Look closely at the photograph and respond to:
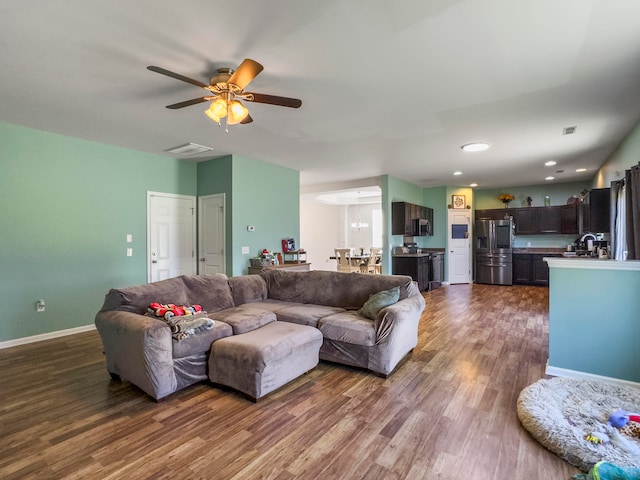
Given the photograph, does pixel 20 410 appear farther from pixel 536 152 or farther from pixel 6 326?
pixel 536 152

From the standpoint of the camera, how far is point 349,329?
3.12 metres

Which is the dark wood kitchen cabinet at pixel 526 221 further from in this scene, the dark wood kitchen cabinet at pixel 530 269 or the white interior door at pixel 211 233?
the white interior door at pixel 211 233

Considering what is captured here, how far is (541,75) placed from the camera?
108 inches

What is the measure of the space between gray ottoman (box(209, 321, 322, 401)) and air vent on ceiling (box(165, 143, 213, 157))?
304cm

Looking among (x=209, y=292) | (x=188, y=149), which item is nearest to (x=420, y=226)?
(x=188, y=149)

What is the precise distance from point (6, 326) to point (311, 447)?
4.13m

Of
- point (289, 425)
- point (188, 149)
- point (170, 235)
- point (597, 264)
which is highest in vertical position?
point (188, 149)

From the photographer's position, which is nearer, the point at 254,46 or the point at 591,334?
the point at 254,46

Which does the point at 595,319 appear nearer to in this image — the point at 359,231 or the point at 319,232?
the point at 319,232

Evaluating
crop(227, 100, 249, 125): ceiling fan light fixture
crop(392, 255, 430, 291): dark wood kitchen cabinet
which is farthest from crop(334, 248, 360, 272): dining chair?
crop(227, 100, 249, 125): ceiling fan light fixture

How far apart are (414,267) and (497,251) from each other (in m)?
2.84

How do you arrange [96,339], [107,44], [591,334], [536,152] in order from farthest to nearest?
[536,152] → [96,339] → [591,334] → [107,44]

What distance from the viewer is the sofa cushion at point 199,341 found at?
107 inches

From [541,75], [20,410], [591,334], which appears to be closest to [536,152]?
[541,75]
